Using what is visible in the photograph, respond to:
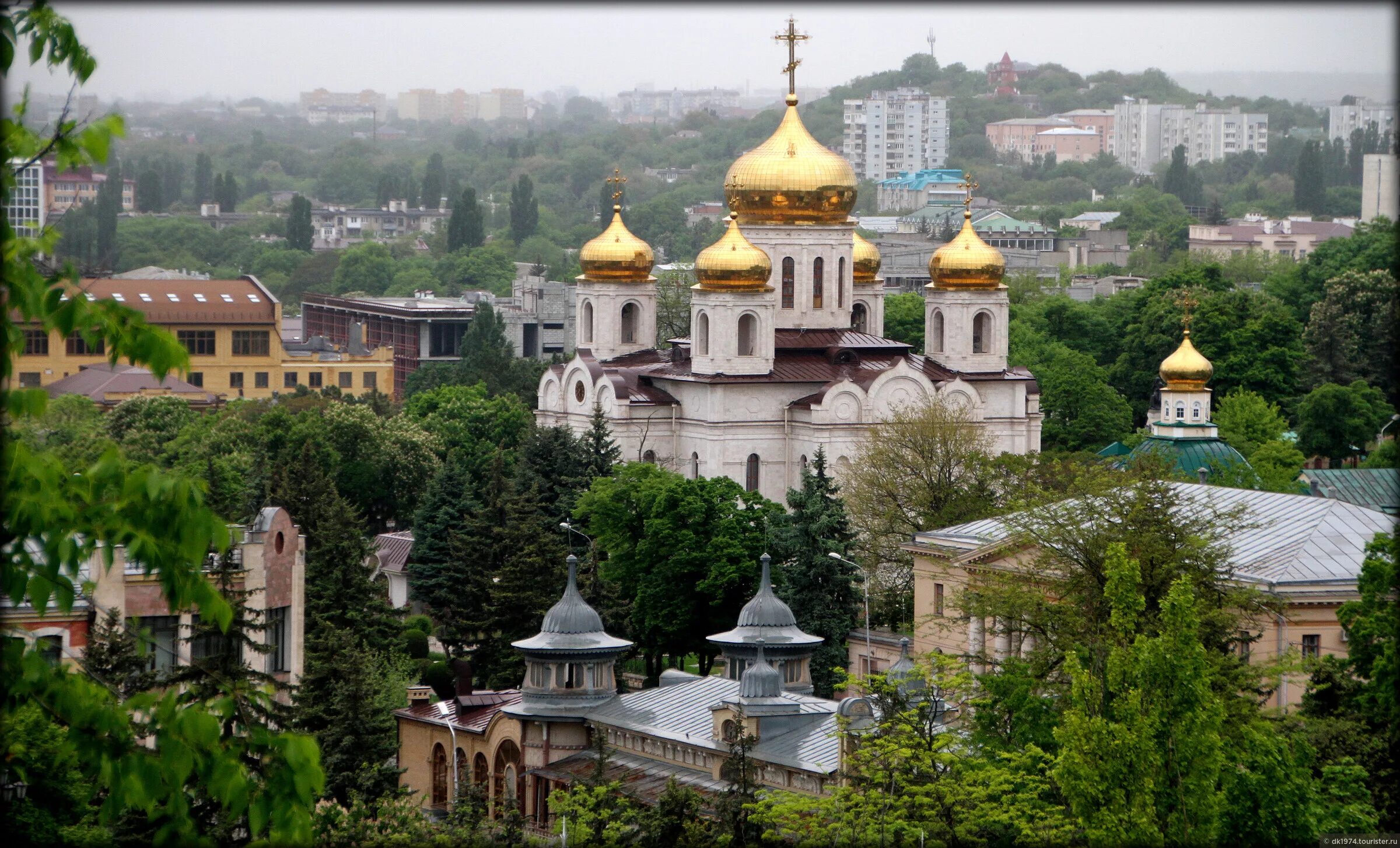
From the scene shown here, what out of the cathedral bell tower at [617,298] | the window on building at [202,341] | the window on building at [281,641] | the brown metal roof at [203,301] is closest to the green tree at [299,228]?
the brown metal roof at [203,301]

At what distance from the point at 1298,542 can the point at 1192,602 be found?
1067 centimetres

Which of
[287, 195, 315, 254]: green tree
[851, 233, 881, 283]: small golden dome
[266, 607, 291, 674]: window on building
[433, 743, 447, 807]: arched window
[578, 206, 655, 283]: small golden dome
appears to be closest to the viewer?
[266, 607, 291, 674]: window on building

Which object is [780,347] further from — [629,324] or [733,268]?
[629,324]

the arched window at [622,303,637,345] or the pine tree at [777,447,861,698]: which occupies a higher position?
the arched window at [622,303,637,345]

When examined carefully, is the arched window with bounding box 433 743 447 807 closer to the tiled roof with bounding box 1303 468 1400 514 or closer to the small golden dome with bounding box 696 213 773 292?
the small golden dome with bounding box 696 213 773 292

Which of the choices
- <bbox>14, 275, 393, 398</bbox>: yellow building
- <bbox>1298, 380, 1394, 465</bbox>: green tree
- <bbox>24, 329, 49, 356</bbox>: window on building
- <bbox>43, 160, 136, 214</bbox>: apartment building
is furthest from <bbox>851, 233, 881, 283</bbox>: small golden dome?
<bbox>43, 160, 136, 214</bbox>: apartment building

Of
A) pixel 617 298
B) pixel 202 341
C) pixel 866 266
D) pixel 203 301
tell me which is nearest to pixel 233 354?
pixel 202 341

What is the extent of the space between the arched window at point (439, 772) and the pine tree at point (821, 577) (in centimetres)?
674

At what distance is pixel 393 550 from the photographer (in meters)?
57.9

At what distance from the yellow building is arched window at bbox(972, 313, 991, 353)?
44122 millimetres

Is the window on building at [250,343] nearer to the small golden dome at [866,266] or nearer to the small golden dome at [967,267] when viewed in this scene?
the small golden dome at [866,266]

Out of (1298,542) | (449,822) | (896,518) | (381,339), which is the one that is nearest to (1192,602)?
(449,822)

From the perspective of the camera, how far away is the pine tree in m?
42.6

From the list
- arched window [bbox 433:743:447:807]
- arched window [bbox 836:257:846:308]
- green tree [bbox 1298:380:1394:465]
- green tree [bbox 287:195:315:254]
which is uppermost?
green tree [bbox 287:195:315:254]
